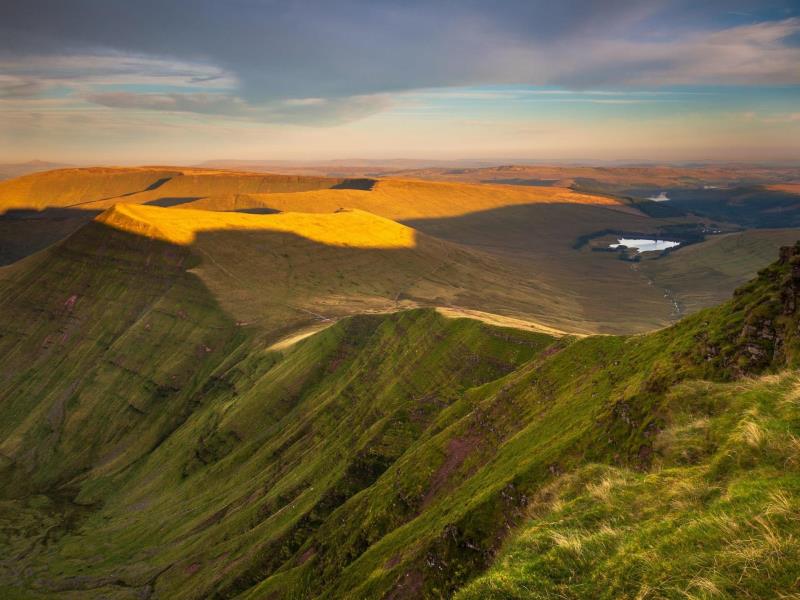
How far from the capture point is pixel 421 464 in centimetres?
6544

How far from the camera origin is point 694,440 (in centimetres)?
2423

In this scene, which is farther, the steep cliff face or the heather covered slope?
the steep cliff face

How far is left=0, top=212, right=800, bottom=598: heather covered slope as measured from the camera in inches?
681

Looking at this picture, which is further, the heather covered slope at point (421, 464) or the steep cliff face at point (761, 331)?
the steep cliff face at point (761, 331)

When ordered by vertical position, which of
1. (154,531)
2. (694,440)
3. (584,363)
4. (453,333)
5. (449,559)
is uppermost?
(694,440)

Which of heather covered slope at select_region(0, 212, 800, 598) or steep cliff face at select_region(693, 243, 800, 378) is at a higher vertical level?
steep cliff face at select_region(693, 243, 800, 378)

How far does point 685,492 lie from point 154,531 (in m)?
137

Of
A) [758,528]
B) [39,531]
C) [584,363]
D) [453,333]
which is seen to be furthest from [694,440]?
[39,531]

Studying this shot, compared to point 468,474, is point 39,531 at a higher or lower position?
lower

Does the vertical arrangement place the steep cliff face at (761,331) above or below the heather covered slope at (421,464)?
above

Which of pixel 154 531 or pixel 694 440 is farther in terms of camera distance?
pixel 154 531

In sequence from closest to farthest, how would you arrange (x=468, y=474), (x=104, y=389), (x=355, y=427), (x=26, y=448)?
(x=468, y=474) → (x=355, y=427) → (x=26, y=448) → (x=104, y=389)

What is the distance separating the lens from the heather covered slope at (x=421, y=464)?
56.7 feet

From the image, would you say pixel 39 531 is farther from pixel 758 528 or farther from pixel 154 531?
pixel 758 528
